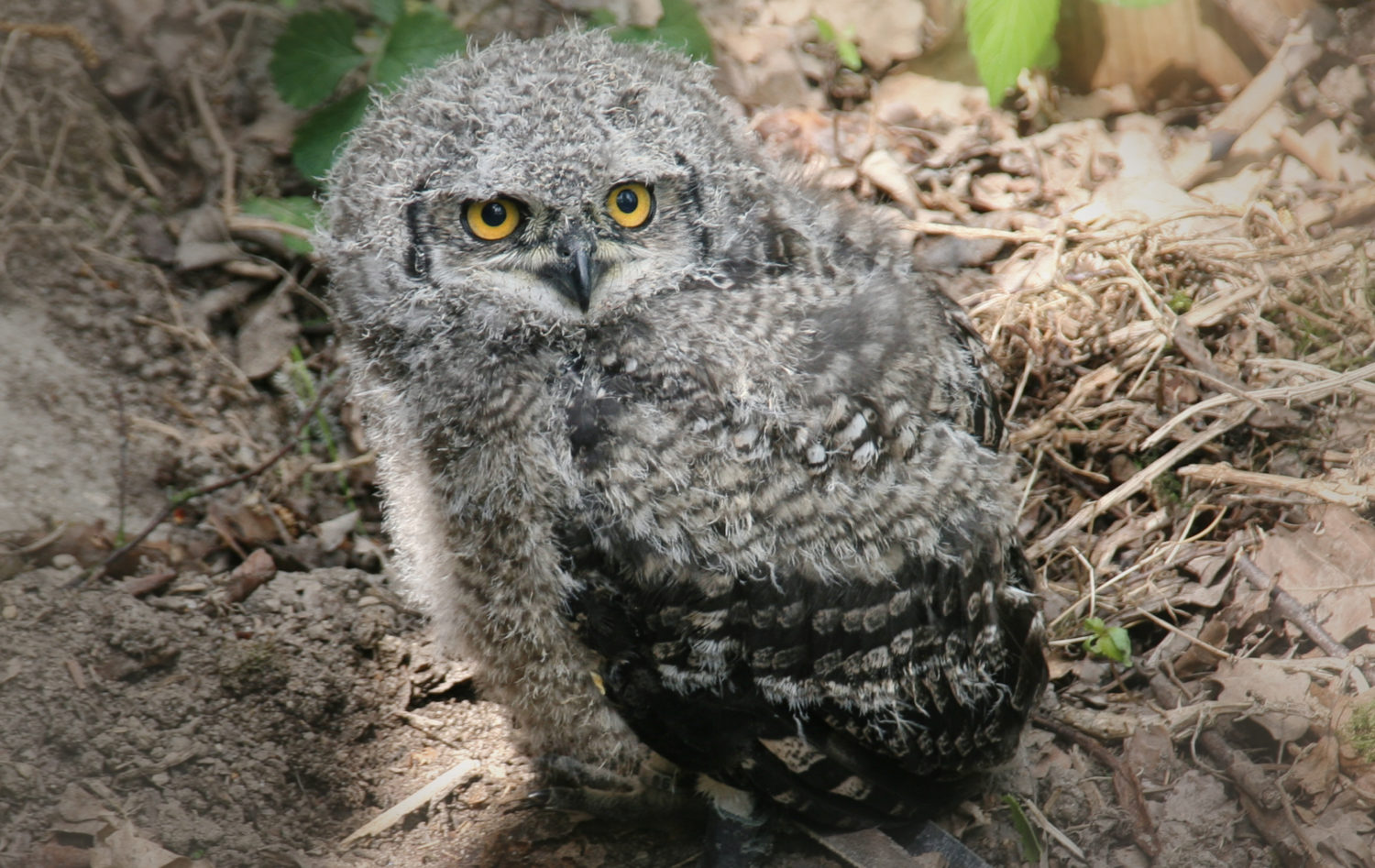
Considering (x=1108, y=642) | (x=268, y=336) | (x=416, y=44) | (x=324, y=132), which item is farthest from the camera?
(x=268, y=336)

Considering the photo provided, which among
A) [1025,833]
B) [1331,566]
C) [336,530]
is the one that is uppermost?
[336,530]

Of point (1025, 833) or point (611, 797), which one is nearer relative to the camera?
point (1025, 833)

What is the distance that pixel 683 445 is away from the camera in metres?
2.17

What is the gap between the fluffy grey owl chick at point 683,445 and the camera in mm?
2201

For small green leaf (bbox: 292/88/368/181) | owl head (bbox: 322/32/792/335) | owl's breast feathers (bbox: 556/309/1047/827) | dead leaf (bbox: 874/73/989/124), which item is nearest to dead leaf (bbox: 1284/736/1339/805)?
owl's breast feathers (bbox: 556/309/1047/827)

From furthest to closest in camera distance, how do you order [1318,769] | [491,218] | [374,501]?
[374,501], [1318,769], [491,218]

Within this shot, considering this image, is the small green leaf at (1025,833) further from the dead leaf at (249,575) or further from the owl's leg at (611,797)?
the dead leaf at (249,575)

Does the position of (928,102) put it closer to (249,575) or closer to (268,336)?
(268,336)

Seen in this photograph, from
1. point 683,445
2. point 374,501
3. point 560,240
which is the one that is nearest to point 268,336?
point 374,501

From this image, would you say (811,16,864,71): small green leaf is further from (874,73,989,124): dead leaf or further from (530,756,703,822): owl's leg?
(530,756,703,822): owl's leg

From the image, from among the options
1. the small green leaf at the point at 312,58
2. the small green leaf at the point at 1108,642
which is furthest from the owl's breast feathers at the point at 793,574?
the small green leaf at the point at 312,58

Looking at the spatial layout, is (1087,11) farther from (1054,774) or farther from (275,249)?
(275,249)

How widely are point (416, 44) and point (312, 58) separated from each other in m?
0.33

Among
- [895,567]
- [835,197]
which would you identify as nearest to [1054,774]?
[895,567]
